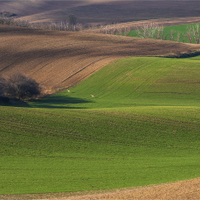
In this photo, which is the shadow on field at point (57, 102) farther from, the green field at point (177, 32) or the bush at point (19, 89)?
the green field at point (177, 32)

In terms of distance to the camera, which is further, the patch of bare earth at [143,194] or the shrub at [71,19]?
the shrub at [71,19]

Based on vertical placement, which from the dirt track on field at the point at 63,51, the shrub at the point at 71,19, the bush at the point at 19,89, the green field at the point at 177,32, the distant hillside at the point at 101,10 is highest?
the distant hillside at the point at 101,10

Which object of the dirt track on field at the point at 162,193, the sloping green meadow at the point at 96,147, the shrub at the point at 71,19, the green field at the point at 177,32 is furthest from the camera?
the shrub at the point at 71,19

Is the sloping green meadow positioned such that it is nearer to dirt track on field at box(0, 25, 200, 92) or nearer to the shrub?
dirt track on field at box(0, 25, 200, 92)

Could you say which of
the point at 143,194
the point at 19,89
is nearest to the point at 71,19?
the point at 19,89

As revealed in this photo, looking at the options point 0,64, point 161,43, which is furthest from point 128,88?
point 161,43

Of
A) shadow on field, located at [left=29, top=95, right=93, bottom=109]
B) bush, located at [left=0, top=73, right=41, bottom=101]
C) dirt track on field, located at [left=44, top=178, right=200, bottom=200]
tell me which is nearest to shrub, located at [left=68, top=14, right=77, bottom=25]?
bush, located at [left=0, top=73, right=41, bottom=101]

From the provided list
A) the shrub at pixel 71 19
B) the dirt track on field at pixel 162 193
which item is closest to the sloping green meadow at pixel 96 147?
the dirt track on field at pixel 162 193
